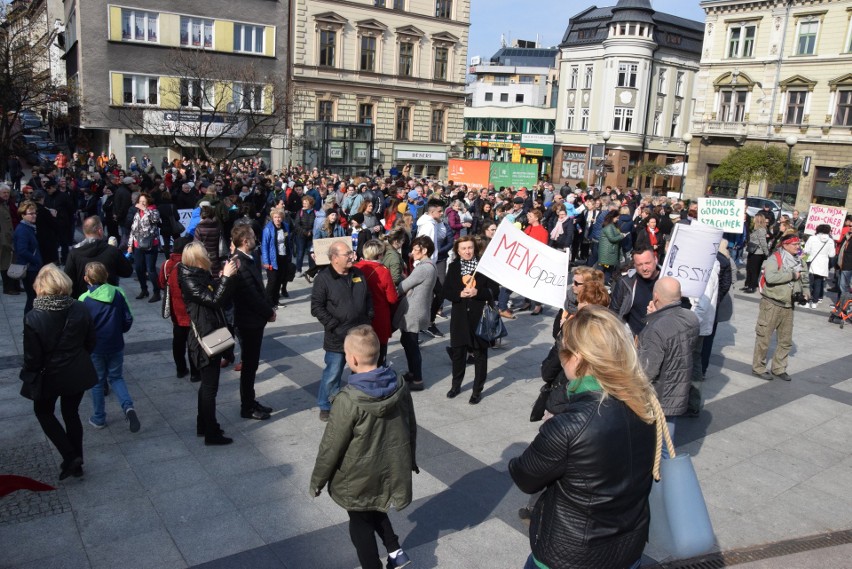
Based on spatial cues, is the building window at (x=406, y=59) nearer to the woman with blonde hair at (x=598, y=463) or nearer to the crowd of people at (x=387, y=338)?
the crowd of people at (x=387, y=338)

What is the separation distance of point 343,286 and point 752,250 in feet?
40.5

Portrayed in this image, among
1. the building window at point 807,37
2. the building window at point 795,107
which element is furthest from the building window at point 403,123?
the building window at point 807,37

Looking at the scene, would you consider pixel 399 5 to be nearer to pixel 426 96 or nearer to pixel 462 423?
pixel 426 96

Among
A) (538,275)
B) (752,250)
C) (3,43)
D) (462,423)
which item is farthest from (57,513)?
(3,43)

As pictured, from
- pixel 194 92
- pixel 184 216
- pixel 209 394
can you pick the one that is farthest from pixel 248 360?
pixel 194 92

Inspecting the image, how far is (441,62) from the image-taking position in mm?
48719

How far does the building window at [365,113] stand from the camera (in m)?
46.0

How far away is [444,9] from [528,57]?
60.4 metres

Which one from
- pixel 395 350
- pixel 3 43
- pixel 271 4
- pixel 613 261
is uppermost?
pixel 271 4

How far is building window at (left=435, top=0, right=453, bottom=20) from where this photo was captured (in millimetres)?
47509

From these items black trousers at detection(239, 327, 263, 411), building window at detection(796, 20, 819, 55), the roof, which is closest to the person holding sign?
black trousers at detection(239, 327, 263, 411)

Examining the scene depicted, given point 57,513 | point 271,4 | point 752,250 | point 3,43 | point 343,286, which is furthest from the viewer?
point 271,4

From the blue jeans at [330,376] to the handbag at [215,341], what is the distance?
3.42ft

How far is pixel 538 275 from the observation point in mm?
7043
